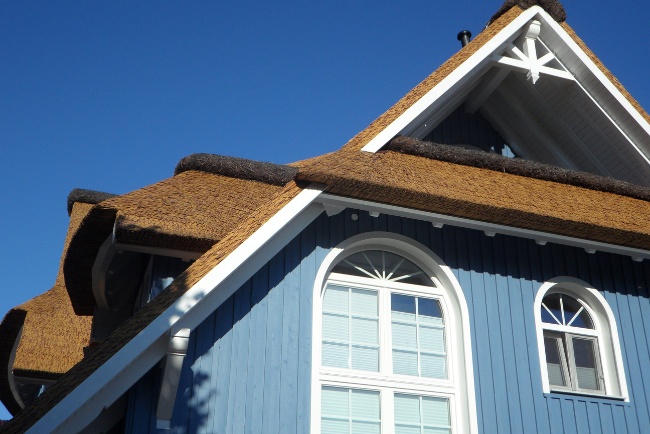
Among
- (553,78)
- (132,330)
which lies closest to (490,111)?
(553,78)

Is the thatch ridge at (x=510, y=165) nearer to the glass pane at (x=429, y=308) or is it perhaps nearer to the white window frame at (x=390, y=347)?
the white window frame at (x=390, y=347)

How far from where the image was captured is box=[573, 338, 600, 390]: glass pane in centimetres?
895

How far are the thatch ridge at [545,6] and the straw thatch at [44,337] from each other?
8018 millimetres

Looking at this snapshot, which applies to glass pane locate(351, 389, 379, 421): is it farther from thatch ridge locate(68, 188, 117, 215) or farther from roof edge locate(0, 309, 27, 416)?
thatch ridge locate(68, 188, 117, 215)

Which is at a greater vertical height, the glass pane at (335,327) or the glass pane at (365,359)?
the glass pane at (335,327)

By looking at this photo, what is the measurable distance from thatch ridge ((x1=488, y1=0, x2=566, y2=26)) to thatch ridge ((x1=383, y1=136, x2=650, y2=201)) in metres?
2.12

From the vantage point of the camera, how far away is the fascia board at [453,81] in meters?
9.20

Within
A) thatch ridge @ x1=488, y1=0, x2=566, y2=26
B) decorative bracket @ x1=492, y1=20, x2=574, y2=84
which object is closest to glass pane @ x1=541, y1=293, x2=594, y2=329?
decorative bracket @ x1=492, y1=20, x2=574, y2=84

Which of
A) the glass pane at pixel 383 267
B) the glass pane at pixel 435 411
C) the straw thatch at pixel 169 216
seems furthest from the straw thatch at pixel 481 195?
the glass pane at pixel 435 411

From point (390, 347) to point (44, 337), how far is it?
666 centimetres

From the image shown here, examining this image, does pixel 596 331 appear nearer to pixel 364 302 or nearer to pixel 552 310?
pixel 552 310

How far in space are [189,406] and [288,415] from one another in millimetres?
926

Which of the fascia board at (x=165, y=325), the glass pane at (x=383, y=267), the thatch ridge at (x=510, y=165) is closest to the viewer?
the fascia board at (x=165, y=325)

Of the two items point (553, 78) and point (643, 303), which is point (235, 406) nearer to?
point (643, 303)
